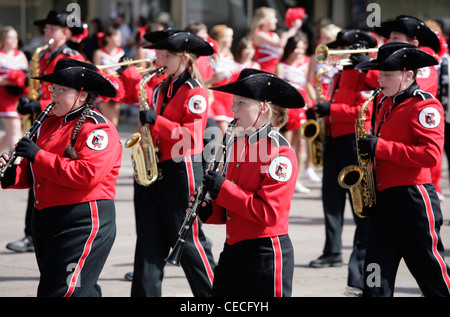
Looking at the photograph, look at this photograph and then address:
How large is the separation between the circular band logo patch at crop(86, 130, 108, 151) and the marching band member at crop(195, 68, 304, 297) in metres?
0.69

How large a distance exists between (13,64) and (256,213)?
650 centimetres

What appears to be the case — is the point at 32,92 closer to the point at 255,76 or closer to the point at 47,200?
the point at 47,200

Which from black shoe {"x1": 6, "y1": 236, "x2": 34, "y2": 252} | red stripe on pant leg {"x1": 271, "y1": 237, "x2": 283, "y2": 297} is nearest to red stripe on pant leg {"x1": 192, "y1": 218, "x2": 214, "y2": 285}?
red stripe on pant leg {"x1": 271, "y1": 237, "x2": 283, "y2": 297}

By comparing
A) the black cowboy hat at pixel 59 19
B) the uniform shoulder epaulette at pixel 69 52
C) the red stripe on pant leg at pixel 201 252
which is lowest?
the red stripe on pant leg at pixel 201 252

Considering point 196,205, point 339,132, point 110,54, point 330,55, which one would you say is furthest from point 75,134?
point 110,54

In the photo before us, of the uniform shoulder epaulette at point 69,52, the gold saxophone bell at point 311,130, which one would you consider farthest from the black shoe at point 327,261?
the uniform shoulder epaulette at point 69,52

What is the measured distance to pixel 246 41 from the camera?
11.4 metres

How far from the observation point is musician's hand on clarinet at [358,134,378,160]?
17.3 feet

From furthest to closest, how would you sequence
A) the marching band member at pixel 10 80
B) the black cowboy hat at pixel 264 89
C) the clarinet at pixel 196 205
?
1. the marching band member at pixel 10 80
2. the clarinet at pixel 196 205
3. the black cowboy hat at pixel 264 89

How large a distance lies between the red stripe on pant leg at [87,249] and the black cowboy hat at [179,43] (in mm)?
1605

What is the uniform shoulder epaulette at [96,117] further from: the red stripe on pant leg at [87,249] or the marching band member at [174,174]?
the marching band member at [174,174]

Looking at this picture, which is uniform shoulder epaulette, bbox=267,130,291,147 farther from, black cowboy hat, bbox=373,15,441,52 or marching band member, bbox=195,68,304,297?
black cowboy hat, bbox=373,15,441,52

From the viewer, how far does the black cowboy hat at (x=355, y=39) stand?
731 centimetres

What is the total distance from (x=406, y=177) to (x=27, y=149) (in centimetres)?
229
